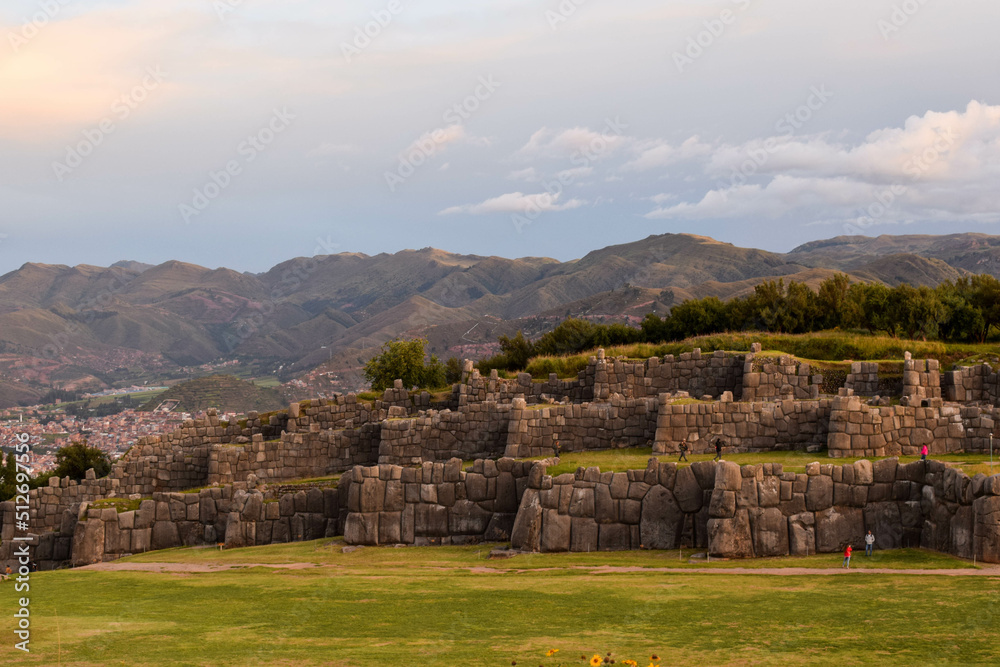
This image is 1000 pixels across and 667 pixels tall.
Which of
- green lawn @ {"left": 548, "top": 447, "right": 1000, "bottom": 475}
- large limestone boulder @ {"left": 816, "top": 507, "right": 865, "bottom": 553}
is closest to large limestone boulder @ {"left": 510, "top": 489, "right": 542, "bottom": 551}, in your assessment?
green lawn @ {"left": 548, "top": 447, "right": 1000, "bottom": 475}

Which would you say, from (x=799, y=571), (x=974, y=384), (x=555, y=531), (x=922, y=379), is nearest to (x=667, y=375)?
(x=922, y=379)

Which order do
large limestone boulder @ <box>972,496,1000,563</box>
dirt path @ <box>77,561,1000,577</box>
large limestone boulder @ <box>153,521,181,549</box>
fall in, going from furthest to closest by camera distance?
large limestone boulder @ <box>153,521,181,549</box>, large limestone boulder @ <box>972,496,1000,563</box>, dirt path @ <box>77,561,1000,577</box>

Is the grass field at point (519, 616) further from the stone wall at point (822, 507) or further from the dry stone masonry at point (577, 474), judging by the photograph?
the dry stone masonry at point (577, 474)

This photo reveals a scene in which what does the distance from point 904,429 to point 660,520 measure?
7838 millimetres

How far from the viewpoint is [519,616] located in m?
15.7

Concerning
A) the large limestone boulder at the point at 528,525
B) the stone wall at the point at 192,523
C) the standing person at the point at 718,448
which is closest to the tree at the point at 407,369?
the stone wall at the point at 192,523

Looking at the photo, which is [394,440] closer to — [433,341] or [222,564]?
[222,564]

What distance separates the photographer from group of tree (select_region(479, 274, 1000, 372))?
38844mm

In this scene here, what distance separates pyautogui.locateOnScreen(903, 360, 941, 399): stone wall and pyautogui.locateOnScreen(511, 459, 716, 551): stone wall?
955cm

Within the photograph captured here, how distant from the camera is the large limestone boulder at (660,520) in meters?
22.7

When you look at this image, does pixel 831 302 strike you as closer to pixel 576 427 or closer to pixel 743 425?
pixel 743 425

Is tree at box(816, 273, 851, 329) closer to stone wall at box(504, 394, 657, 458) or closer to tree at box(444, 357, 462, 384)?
stone wall at box(504, 394, 657, 458)

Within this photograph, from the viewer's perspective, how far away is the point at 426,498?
2600 centimetres

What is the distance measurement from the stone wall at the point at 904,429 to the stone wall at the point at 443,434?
1126 centimetres
